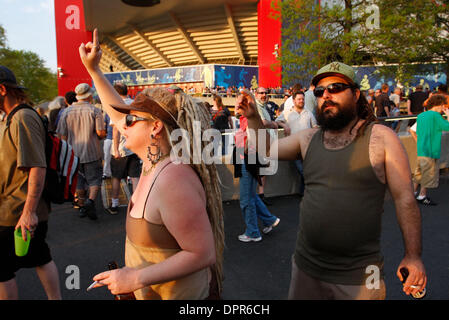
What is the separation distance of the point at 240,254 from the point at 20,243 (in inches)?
96.5

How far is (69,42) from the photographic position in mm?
26938

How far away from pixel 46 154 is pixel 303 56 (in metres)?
13.4

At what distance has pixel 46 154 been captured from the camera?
2.48 metres

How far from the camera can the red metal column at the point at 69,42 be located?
26391mm

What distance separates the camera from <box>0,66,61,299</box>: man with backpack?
2236 mm

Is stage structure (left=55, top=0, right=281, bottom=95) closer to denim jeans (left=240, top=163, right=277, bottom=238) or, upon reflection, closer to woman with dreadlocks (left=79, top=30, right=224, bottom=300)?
denim jeans (left=240, top=163, right=277, bottom=238)

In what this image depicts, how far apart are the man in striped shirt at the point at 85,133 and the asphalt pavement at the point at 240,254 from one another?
52 cm

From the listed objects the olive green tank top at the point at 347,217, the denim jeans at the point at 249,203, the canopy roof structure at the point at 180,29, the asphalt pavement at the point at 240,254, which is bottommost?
the asphalt pavement at the point at 240,254

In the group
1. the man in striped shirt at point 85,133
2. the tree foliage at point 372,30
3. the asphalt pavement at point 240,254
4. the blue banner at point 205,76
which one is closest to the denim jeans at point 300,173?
the asphalt pavement at point 240,254

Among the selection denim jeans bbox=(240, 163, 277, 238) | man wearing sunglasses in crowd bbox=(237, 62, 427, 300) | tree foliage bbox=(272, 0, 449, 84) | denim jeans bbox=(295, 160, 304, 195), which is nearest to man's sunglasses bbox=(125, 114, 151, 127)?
man wearing sunglasses in crowd bbox=(237, 62, 427, 300)

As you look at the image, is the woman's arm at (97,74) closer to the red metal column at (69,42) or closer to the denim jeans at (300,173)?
the denim jeans at (300,173)

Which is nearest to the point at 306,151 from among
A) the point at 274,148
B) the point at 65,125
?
the point at 274,148

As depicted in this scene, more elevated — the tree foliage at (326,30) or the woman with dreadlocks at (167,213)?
the tree foliage at (326,30)

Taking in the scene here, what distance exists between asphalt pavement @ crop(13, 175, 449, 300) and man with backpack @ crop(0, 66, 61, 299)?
3.19 ft
